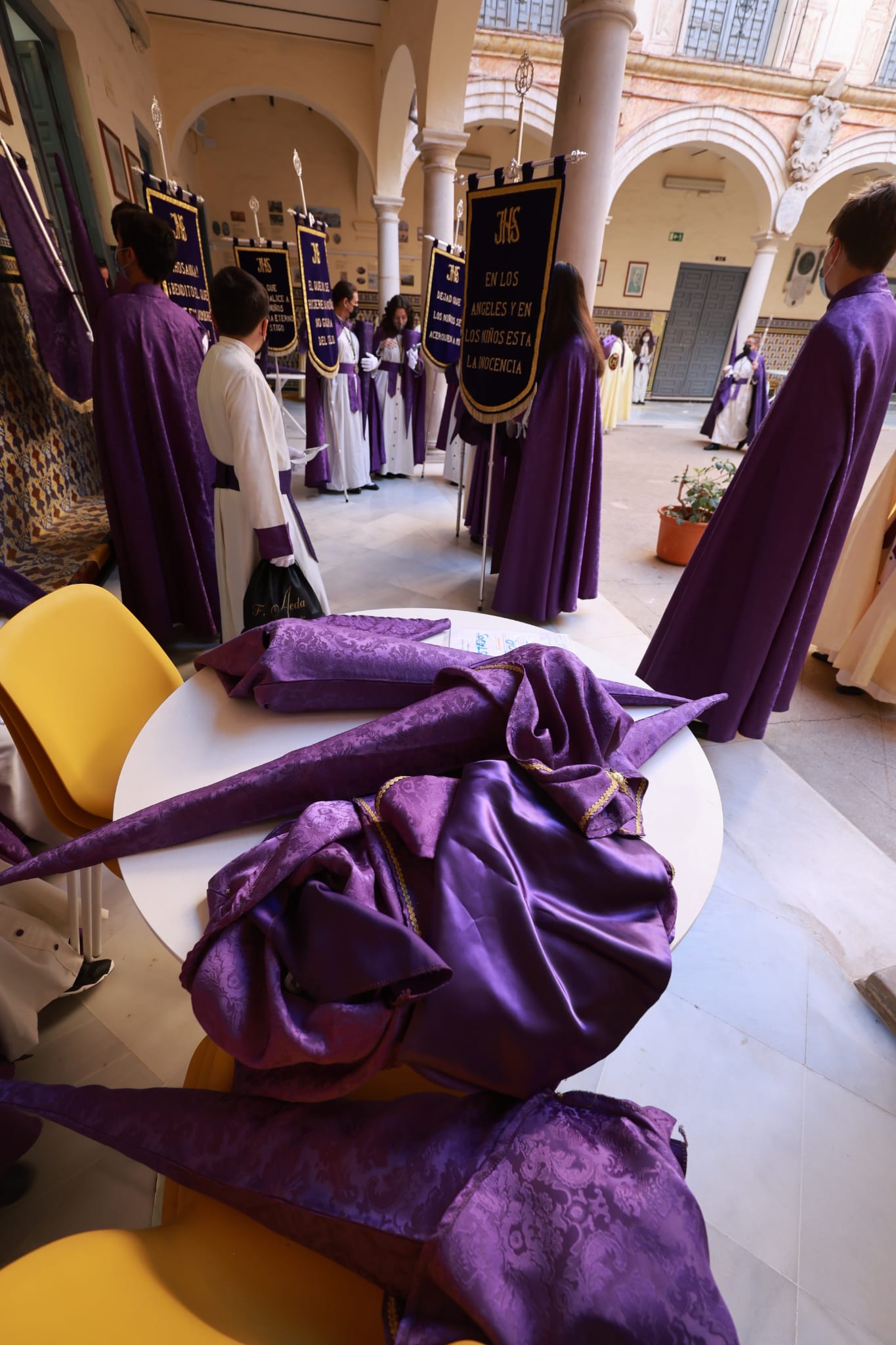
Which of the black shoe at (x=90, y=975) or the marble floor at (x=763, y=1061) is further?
the black shoe at (x=90, y=975)

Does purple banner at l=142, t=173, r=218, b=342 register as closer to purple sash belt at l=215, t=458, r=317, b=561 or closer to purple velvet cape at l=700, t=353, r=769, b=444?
purple sash belt at l=215, t=458, r=317, b=561

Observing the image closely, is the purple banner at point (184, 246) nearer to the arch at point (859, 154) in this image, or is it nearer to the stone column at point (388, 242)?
the stone column at point (388, 242)

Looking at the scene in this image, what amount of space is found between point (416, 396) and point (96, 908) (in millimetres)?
5867

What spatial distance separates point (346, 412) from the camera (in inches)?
219

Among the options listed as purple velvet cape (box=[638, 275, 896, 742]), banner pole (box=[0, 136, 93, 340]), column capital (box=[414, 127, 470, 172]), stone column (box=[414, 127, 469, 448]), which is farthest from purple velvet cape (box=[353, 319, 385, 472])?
purple velvet cape (box=[638, 275, 896, 742])

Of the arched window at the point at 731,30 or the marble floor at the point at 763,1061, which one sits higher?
the arched window at the point at 731,30

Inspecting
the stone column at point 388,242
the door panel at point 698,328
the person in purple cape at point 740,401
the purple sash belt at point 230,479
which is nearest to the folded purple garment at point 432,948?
the purple sash belt at point 230,479

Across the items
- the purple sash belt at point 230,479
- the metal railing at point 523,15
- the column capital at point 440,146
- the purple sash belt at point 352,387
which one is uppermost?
the metal railing at point 523,15

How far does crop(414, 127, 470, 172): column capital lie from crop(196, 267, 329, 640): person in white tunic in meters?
5.06

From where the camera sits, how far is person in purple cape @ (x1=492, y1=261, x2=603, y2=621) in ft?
9.82

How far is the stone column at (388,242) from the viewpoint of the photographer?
8.30 metres

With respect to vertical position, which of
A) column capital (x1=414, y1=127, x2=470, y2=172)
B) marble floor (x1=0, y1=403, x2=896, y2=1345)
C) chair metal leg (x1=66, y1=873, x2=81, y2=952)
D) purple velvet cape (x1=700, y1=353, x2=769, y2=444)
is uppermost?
column capital (x1=414, y1=127, x2=470, y2=172)

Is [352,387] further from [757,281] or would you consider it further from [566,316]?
[757,281]

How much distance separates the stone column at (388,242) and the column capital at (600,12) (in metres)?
5.65
